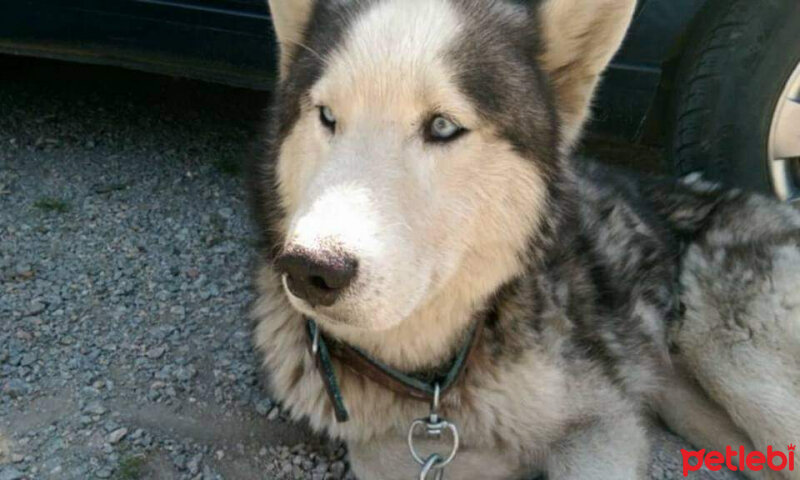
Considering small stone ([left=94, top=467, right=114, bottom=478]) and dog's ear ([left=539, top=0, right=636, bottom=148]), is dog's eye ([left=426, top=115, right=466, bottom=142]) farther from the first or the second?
small stone ([left=94, top=467, right=114, bottom=478])

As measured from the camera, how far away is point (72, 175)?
416cm

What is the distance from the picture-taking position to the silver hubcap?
11.1 feet

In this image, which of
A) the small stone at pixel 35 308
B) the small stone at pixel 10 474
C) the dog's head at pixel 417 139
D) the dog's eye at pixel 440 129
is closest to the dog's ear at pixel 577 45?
the dog's head at pixel 417 139

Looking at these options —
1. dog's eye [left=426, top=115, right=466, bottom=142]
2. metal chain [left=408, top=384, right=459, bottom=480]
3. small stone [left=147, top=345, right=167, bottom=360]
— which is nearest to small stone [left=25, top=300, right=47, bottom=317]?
small stone [left=147, top=345, right=167, bottom=360]

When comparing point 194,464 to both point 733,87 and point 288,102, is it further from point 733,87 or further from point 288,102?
point 733,87

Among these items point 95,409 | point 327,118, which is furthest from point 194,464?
point 327,118

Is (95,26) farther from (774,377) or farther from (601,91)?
(774,377)

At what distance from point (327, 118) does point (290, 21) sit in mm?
480

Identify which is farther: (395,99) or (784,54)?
(784,54)

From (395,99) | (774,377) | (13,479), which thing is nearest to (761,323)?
(774,377)

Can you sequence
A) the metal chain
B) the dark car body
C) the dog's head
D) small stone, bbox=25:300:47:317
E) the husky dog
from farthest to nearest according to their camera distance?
the dark car body
small stone, bbox=25:300:47:317
the metal chain
the husky dog
the dog's head

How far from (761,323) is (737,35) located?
1.25m

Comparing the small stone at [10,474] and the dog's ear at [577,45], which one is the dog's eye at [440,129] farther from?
the small stone at [10,474]

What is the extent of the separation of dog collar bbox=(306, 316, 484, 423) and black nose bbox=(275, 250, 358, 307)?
2.02 ft
